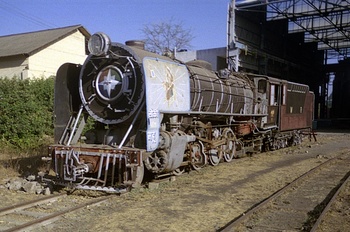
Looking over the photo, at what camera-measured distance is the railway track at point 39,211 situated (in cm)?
541

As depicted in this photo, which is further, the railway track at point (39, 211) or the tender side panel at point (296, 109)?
the tender side panel at point (296, 109)

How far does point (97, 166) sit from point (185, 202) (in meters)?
2.05

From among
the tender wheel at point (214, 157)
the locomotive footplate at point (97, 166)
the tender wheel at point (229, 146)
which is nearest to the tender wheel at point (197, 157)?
the tender wheel at point (214, 157)

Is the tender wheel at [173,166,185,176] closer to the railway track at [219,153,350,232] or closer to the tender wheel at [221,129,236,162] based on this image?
the tender wheel at [221,129,236,162]

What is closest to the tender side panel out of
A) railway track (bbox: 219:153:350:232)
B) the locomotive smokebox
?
railway track (bbox: 219:153:350:232)

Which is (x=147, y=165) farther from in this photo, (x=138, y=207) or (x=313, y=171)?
(x=313, y=171)

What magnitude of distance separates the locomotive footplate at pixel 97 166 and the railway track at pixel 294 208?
2458mm

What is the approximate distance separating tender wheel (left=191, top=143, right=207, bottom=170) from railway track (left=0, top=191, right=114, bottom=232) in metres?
3.16

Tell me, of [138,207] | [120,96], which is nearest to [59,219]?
[138,207]

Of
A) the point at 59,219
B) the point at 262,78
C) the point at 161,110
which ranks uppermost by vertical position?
the point at 262,78

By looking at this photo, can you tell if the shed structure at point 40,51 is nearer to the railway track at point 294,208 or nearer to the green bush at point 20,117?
the green bush at point 20,117

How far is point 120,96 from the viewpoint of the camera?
7973 mm

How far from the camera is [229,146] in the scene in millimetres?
11922

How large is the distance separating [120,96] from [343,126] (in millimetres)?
40106
